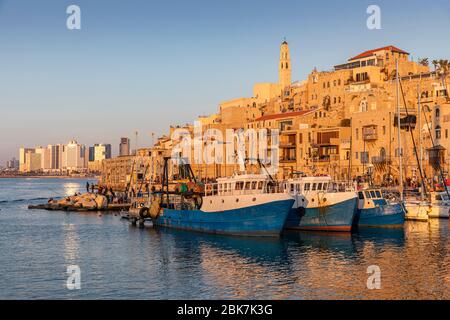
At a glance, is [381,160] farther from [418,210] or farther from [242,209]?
[242,209]

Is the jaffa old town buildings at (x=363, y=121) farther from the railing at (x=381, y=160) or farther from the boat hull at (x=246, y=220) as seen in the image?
the boat hull at (x=246, y=220)

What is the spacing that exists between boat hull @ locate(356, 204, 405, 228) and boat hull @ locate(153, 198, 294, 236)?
10846 mm

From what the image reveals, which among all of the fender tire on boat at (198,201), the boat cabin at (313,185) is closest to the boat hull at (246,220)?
the fender tire on boat at (198,201)

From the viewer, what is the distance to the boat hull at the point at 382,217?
5600cm

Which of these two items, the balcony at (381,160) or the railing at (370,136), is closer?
the balcony at (381,160)

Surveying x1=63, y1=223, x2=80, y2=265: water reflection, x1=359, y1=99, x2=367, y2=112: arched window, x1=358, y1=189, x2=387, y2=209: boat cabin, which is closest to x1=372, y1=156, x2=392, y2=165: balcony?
x1=359, y1=99, x2=367, y2=112: arched window

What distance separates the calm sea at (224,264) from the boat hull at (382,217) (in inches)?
51.3

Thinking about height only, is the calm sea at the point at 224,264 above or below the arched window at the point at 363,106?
below

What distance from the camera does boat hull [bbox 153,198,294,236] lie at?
4931cm

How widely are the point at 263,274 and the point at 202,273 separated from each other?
11.9 ft

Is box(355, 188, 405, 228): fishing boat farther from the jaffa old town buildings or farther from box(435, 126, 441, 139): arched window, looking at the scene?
box(435, 126, 441, 139): arched window

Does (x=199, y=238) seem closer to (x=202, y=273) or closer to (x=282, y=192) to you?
(x=282, y=192)

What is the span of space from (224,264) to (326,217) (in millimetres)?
17929
